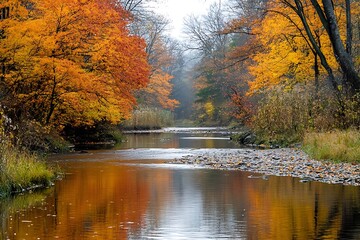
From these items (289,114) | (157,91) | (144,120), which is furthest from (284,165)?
(157,91)

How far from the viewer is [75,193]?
586 inches

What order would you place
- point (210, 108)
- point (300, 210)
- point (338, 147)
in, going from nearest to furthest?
point (300, 210), point (338, 147), point (210, 108)

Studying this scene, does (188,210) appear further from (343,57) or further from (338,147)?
(343,57)

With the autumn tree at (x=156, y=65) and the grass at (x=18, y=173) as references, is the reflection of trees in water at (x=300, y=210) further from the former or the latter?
the autumn tree at (x=156, y=65)

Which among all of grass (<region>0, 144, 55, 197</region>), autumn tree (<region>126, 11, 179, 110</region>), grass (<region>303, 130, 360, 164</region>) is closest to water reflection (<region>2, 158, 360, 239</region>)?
grass (<region>0, 144, 55, 197</region>)

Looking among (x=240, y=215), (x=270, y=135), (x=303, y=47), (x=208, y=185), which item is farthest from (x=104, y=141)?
(x=240, y=215)

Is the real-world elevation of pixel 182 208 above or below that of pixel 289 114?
below

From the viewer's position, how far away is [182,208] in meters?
12.8

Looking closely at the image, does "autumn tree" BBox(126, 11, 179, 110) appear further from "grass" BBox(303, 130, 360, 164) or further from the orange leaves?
"grass" BBox(303, 130, 360, 164)

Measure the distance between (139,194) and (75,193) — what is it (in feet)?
5.03

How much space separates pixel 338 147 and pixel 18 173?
10542mm

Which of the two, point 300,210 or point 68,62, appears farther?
point 68,62

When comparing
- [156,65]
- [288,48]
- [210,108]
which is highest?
[156,65]

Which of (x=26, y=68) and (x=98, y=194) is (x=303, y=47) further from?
(x=98, y=194)
